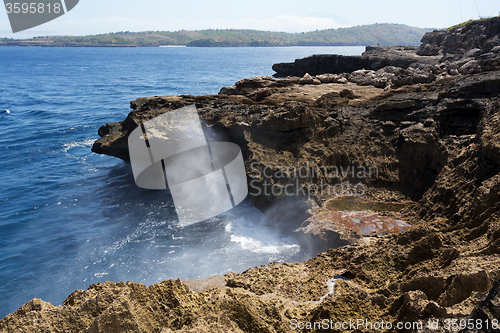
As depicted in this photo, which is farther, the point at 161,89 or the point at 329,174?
the point at 161,89

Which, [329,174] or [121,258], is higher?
[329,174]

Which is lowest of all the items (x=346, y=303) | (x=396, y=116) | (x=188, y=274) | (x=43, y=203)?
(x=188, y=274)

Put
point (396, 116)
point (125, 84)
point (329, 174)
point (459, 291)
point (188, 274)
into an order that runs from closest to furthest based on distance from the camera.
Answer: point (459, 291), point (188, 274), point (329, 174), point (396, 116), point (125, 84)

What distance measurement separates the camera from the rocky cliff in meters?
A: 4.63

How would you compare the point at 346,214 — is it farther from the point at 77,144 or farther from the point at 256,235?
the point at 77,144

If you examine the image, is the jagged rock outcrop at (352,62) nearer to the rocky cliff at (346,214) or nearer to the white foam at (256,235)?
the rocky cliff at (346,214)

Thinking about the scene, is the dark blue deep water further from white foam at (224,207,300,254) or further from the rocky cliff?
the rocky cliff

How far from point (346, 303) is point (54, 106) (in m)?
41.3

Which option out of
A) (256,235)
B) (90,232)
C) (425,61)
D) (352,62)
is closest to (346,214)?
(256,235)

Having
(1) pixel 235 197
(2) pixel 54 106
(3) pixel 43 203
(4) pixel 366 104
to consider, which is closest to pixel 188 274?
(1) pixel 235 197

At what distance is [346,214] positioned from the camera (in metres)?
11.5

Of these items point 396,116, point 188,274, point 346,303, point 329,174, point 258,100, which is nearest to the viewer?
point 346,303

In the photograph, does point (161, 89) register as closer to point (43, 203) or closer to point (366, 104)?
point (43, 203)

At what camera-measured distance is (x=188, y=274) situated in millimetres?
11320
